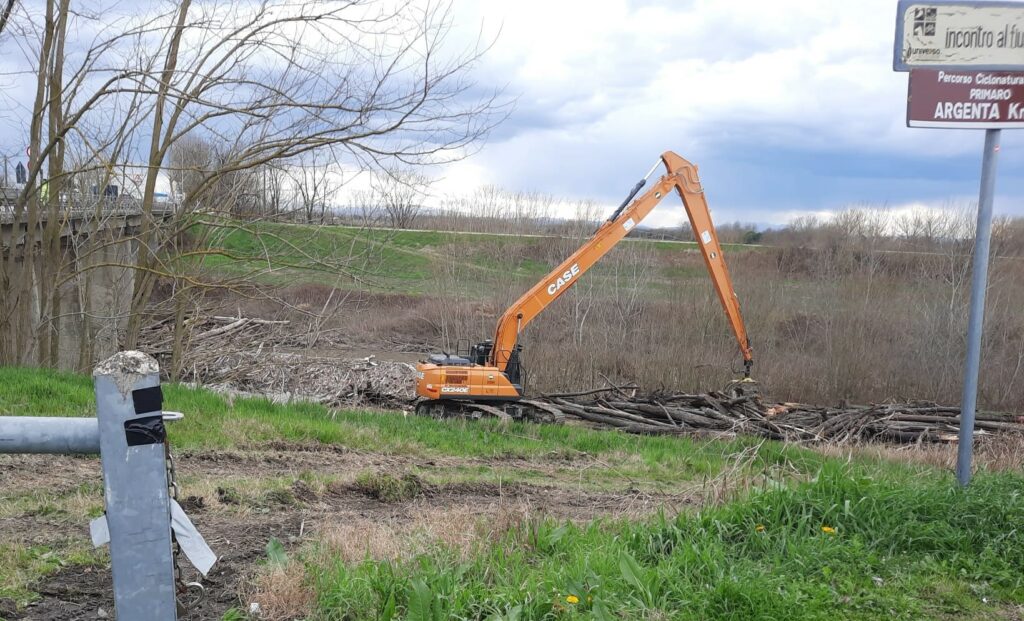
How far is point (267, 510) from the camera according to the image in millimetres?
6090

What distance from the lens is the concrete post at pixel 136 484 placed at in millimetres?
2342

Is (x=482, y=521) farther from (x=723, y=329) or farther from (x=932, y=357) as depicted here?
(x=932, y=357)

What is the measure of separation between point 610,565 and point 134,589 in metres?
2.41

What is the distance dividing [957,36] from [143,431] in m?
5.54

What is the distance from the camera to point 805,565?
439cm

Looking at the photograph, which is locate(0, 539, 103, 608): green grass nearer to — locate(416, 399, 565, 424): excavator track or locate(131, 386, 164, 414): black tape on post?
locate(131, 386, 164, 414): black tape on post

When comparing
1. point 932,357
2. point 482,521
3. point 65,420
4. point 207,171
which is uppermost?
point 207,171

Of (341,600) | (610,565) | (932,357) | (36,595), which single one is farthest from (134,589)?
(932,357)

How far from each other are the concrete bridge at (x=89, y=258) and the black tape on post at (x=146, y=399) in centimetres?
1218

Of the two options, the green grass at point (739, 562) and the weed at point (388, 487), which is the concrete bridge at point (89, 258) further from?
the green grass at point (739, 562)

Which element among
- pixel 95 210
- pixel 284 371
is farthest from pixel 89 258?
pixel 284 371

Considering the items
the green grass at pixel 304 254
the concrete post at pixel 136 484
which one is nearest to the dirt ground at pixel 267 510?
the concrete post at pixel 136 484

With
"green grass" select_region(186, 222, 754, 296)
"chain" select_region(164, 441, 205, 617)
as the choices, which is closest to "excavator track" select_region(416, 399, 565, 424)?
"green grass" select_region(186, 222, 754, 296)

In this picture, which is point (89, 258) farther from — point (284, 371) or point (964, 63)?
point (964, 63)
